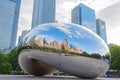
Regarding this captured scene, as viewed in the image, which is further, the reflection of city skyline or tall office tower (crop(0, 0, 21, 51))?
tall office tower (crop(0, 0, 21, 51))

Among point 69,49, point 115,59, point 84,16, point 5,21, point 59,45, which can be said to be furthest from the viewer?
point 5,21

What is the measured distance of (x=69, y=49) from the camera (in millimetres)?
12125

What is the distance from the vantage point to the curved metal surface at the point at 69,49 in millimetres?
12180

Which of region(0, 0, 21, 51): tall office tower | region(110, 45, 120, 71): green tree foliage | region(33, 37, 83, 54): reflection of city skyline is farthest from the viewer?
region(0, 0, 21, 51): tall office tower

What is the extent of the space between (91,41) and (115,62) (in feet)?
122

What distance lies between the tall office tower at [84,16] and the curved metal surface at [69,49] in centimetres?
15182

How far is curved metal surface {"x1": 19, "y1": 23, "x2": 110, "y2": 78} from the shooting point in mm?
12180

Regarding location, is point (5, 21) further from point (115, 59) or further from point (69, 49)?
point (69, 49)

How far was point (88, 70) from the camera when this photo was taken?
12.4 metres

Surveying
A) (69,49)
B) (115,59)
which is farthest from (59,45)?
(115,59)

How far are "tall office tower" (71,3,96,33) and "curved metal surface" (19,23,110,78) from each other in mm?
151819

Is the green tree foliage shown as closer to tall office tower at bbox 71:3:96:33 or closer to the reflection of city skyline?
the reflection of city skyline

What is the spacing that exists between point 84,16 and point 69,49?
163m

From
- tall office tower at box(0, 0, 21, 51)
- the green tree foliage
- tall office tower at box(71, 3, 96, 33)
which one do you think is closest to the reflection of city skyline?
the green tree foliage
